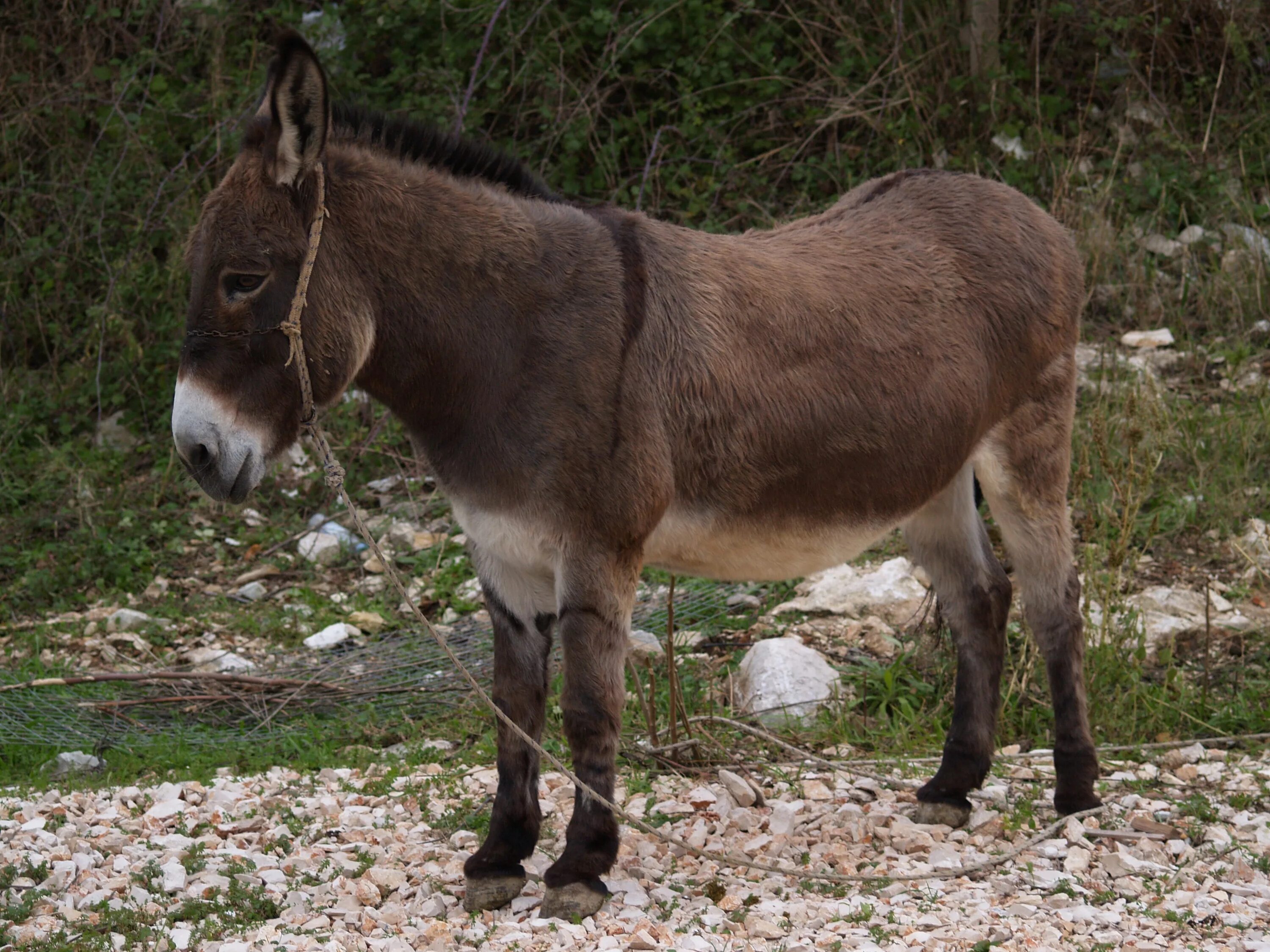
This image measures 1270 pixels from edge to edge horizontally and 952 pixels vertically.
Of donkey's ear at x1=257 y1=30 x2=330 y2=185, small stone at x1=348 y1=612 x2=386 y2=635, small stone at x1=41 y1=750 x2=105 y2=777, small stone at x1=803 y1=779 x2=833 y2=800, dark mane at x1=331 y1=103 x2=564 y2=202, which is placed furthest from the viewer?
small stone at x1=348 y1=612 x2=386 y2=635

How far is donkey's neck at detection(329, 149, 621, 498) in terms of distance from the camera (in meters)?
3.23

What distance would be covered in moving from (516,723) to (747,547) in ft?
2.59

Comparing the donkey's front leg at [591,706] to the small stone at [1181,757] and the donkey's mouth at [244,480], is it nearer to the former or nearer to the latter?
the donkey's mouth at [244,480]

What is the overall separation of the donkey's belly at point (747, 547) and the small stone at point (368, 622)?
287 cm

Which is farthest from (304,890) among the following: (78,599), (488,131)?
(488,131)

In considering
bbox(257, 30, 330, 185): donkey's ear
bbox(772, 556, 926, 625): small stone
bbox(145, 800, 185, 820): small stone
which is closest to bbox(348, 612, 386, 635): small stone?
bbox(772, 556, 926, 625): small stone

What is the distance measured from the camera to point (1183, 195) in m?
7.98

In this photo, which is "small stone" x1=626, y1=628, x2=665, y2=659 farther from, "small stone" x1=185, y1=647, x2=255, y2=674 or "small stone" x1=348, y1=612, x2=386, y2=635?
"small stone" x1=185, y1=647, x2=255, y2=674

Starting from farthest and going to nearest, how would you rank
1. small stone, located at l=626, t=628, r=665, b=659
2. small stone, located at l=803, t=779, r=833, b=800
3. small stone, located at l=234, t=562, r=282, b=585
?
small stone, located at l=234, t=562, r=282, b=585 < small stone, located at l=626, t=628, r=665, b=659 < small stone, located at l=803, t=779, r=833, b=800

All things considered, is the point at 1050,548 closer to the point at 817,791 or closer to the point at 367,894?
the point at 817,791

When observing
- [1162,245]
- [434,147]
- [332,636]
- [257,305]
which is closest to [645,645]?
[332,636]

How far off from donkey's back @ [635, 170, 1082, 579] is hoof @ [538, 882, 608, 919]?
88cm

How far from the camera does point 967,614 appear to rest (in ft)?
14.2

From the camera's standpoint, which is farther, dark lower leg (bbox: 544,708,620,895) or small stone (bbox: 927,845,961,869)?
small stone (bbox: 927,845,961,869)
